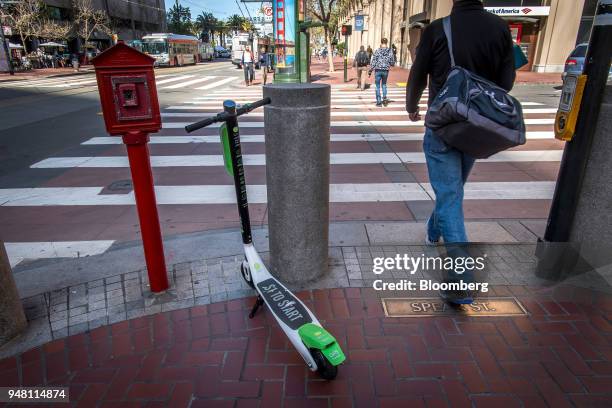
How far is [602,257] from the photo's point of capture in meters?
3.04

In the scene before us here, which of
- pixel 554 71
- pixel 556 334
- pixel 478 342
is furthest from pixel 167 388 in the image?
pixel 554 71

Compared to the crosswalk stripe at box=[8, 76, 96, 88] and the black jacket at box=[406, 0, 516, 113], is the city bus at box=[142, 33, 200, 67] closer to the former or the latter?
the crosswalk stripe at box=[8, 76, 96, 88]

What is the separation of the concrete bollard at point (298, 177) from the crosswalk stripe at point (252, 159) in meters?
3.64

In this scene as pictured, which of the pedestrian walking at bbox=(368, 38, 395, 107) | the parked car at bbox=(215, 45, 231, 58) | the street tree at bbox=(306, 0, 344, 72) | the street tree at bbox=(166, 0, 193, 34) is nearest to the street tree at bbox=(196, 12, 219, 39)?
the street tree at bbox=(166, 0, 193, 34)

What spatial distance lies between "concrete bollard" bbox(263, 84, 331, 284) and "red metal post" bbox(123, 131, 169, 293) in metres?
0.82

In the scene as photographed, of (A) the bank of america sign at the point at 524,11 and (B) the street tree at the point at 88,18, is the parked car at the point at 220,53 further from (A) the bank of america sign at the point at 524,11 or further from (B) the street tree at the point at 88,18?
(A) the bank of america sign at the point at 524,11

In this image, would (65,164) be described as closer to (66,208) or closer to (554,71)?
(66,208)

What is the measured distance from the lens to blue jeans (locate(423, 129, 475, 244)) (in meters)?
2.82

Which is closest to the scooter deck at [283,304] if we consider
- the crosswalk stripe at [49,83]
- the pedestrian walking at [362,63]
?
the pedestrian walking at [362,63]

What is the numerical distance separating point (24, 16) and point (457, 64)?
127 ft

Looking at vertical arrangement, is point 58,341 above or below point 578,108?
below

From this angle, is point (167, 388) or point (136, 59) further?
point (136, 59)

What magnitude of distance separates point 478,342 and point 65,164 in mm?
6757

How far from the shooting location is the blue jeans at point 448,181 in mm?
2822
